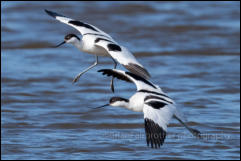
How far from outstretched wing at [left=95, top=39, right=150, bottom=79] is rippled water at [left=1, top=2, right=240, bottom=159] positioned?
7.10ft

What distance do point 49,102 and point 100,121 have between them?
64.4 inches

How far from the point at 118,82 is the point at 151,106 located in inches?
267

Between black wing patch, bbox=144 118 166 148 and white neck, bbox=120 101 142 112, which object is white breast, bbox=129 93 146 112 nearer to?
white neck, bbox=120 101 142 112

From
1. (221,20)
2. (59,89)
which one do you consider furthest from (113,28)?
(59,89)

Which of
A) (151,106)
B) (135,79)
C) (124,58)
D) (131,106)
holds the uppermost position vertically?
(124,58)

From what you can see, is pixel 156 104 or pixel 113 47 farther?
pixel 113 47

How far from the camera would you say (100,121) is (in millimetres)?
12680

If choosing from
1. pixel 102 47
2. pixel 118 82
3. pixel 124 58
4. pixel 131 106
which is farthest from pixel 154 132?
pixel 118 82

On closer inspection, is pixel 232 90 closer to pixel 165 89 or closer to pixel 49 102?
pixel 165 89

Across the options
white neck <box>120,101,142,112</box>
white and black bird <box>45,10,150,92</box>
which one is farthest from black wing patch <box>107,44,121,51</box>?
white neck <box>120,101,142,112</box>

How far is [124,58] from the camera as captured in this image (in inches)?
344

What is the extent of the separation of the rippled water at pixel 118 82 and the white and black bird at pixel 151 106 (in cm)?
231

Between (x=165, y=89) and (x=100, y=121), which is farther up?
(x=165, y=89)

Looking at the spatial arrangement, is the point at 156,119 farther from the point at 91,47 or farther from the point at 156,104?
the point at 91,47
